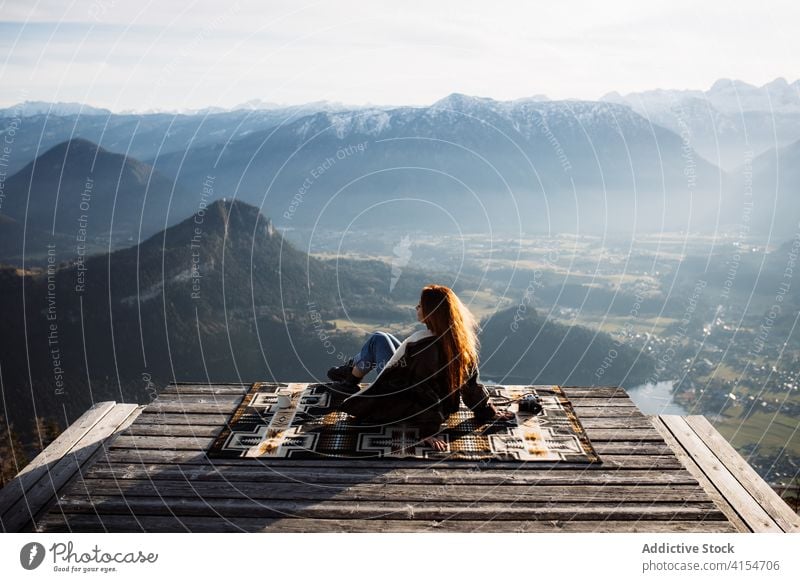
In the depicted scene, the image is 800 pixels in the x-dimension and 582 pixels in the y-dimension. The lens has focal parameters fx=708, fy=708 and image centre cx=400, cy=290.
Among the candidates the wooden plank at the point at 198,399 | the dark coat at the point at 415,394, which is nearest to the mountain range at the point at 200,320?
the wooden plank at the point at 198,399

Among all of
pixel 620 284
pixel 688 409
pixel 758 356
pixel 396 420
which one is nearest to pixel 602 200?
pixel 620 284

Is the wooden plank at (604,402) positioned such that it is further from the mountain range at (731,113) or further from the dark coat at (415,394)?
the mountain range at (731,113)

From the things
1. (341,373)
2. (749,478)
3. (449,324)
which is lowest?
(749,478)

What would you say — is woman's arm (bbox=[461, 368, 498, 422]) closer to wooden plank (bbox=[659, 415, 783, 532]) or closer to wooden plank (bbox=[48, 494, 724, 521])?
wooden plank (bbox=[48, 494, 724, 521])

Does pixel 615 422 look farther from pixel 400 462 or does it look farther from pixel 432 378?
pixel 400 462

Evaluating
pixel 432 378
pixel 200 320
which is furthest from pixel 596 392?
pixel 200 320

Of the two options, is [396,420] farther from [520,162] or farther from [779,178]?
[779,178]

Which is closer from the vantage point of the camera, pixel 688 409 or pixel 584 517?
pixel 584 517

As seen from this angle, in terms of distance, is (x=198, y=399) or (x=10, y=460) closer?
(x=198, y=399)
